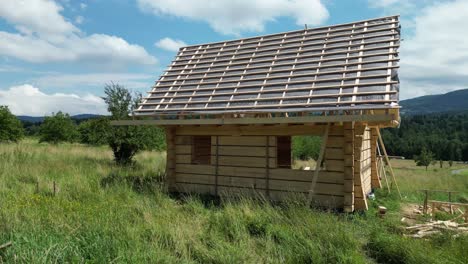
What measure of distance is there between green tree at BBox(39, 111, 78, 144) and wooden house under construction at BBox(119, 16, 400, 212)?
3833cm

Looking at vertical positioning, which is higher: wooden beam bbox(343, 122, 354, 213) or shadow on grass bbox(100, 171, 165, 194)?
wooden beam bbox(343, 122, 354, 213)

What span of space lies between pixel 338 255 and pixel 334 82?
5355 millimetres

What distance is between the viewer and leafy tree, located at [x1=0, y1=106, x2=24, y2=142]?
3691cm

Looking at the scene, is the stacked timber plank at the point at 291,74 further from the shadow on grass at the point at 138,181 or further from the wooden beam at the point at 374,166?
the wooden beam at the point at 374,166

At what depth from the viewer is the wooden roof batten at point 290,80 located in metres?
8.62

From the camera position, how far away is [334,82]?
30.8 ft

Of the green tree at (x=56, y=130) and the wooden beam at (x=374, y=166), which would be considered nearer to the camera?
the wooden beam at (x=374, y=166)

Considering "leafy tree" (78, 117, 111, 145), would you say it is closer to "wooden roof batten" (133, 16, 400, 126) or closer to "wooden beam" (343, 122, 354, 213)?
"wooden roof batten" (133, 16, 400, 126)

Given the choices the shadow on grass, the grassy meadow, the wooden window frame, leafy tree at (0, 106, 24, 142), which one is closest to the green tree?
leafy tree at (0, 106, 24, 142)

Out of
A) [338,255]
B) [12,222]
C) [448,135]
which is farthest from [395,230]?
[448,135]

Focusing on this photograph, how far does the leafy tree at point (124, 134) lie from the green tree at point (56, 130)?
3109 centimetres

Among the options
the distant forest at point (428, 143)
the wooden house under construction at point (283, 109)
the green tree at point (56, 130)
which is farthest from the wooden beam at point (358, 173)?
the distant forest at point (428, 143)

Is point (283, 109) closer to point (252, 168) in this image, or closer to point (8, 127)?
point (252, 168)

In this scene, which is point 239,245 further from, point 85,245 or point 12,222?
point 12,222
